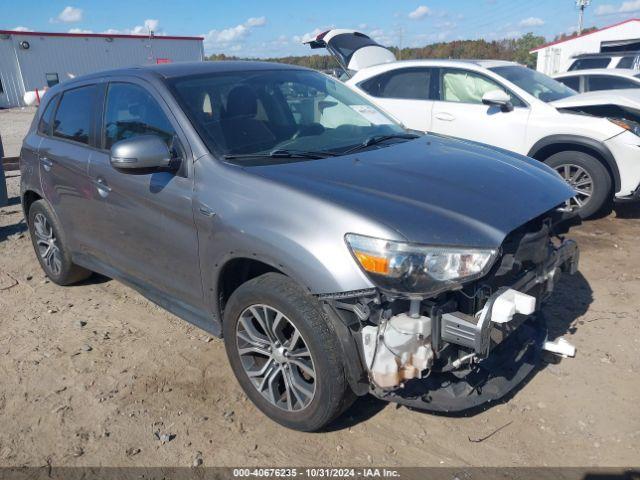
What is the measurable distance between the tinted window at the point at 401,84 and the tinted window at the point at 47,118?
4.46 meters

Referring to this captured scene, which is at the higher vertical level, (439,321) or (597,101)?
(597,101)

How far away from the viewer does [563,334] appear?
3791 millimetres

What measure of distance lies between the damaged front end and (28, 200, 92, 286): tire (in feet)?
9.91

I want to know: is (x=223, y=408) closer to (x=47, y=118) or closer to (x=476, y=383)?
(x=476, y=383)

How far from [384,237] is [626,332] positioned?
2423mm

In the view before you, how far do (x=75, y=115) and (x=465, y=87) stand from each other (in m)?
4.78

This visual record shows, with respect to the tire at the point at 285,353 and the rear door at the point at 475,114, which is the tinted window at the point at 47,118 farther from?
the rear door at the point at 475,114

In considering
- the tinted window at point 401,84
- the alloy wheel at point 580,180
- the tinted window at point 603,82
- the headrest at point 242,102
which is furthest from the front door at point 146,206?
the tinted window at point 603,82

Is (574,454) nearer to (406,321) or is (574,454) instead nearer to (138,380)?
(406,321)

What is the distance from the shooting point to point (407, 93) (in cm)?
748

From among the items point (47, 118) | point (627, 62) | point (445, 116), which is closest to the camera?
point (47, 118)

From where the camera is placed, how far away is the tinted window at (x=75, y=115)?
4016mm

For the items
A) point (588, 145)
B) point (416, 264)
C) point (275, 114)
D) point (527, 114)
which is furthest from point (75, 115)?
point (588, 145)

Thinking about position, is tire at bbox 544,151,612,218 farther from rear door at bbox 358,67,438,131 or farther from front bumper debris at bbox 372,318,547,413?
front bumper debris at bbox 372,318,547,413
